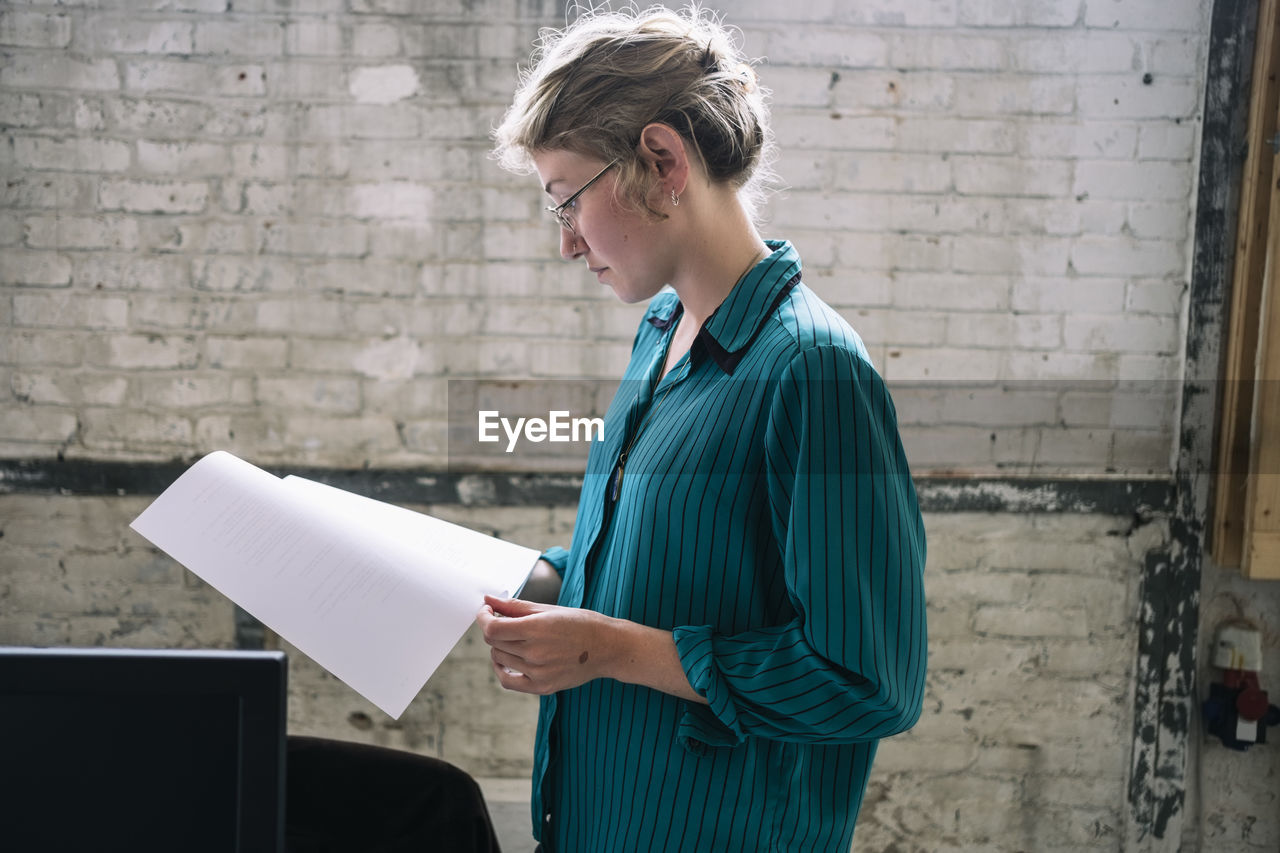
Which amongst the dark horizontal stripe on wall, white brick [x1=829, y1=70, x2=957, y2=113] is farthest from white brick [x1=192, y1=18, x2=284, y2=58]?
white brick [x1=829, y1=70, x2=957, y2=113]

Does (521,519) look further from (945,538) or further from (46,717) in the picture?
(46,717)

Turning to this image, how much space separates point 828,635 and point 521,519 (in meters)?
1.38

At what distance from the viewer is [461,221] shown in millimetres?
2000

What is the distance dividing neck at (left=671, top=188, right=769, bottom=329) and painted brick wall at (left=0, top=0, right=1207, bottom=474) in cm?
105

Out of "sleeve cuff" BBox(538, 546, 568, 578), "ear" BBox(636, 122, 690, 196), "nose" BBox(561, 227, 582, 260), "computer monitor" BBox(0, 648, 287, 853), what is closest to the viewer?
"computer monitor" BBox(0, 648, 287, 853)

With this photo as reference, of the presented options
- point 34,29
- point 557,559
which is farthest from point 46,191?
point 557,559

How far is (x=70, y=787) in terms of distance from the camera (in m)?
0.56

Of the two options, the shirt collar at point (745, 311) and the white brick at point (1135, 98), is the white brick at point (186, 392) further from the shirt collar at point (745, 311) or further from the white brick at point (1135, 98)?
the white brick at point (1135, 98)

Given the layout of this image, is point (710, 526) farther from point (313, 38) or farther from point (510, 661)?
point (313, 38)

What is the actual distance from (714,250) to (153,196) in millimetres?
1599

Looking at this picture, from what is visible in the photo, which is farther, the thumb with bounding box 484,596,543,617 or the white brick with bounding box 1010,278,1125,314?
the white brick with bounding box 1010,278,1125,314

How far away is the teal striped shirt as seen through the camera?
782mm

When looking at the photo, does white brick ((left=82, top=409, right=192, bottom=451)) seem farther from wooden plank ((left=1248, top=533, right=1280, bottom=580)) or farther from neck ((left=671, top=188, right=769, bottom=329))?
wooden plank ((left=1248, top=533, right=1280, bottom=580))

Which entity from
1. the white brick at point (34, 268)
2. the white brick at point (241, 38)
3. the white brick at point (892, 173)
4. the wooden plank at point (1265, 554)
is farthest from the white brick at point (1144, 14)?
the white brick at point (34, 268)
